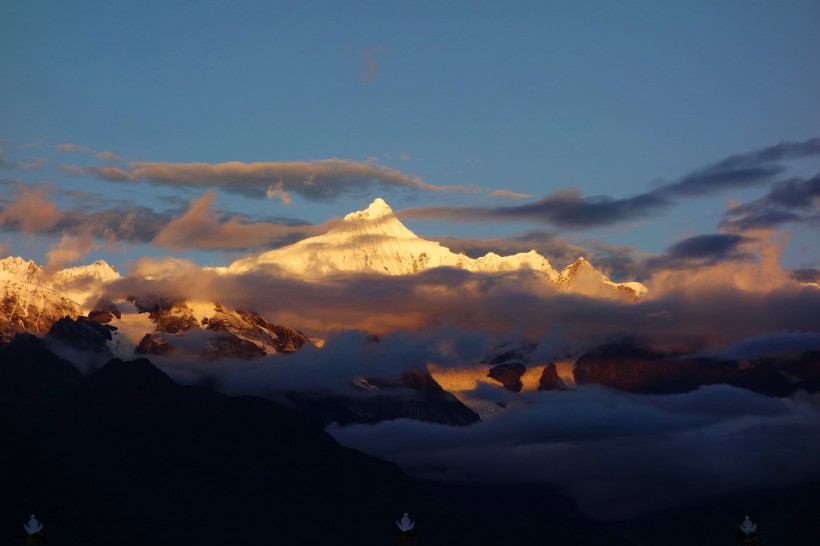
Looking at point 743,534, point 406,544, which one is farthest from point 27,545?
point 743,534

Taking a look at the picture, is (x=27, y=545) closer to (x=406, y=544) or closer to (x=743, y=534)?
(x=406, y=544)

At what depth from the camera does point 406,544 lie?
143250 millimetres

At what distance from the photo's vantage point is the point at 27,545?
145 meters

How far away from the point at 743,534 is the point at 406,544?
101ft

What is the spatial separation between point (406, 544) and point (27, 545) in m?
32.2

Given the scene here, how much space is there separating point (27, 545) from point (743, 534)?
62295mm
